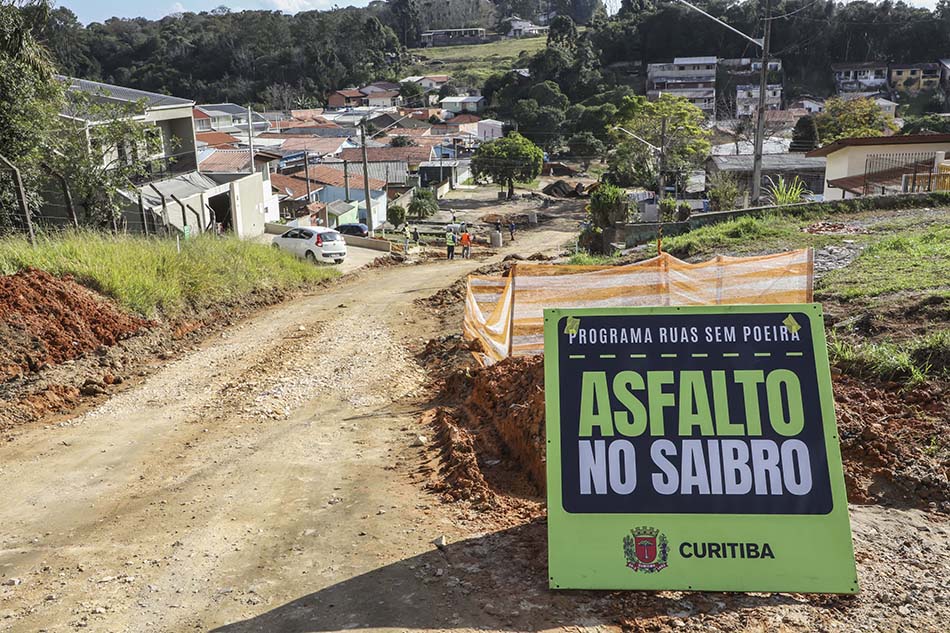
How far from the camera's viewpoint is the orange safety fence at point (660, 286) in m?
9.55

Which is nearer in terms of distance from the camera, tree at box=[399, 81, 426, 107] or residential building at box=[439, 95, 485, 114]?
residential building at box=[439, 95, 485, 114]

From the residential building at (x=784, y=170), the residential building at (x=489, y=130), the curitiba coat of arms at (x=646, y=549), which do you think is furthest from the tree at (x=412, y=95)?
the curitiba coat of arms at (x=646, y=549)

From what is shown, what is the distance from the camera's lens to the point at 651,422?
5141 millimetres

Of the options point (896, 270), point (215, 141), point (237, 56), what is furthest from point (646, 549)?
point (237, 56)

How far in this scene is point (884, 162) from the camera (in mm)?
27156

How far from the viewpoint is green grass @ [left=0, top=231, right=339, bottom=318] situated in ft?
47.4

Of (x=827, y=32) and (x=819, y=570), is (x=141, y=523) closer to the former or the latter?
(x=819, y=570)

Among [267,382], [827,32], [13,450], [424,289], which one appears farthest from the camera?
[827,32]

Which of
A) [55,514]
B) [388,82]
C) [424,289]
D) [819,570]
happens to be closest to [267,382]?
[55,514]

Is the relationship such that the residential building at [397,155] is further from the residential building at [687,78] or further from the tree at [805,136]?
the residential building at [687,78]

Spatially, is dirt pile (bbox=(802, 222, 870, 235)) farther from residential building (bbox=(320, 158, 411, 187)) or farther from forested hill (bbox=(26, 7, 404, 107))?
forested hill (bbox=(26, 7, 404, 107))

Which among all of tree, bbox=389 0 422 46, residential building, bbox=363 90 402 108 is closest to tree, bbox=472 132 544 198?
residential building, bbox=363 90 402 108

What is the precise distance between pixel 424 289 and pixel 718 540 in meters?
17.0

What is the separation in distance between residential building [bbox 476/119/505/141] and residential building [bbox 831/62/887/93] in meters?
45.8
